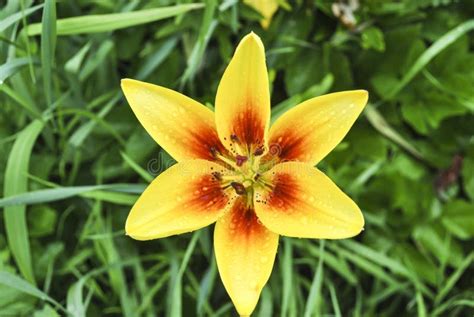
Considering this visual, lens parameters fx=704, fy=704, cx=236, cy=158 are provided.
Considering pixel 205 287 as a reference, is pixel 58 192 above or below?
above

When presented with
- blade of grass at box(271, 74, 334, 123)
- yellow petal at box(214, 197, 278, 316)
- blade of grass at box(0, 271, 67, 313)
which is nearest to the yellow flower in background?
blade of grass at box(271, 74, 334, 123)

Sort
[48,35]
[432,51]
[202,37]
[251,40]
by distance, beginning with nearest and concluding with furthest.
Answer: [251,40]
[48,35]
[202,37]
[432,51]

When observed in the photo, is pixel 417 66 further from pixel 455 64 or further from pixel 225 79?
pixel 225 79

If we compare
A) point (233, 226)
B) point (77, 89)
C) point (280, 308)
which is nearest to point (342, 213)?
point (233, 226)

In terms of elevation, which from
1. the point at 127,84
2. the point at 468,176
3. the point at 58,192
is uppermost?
the point at 127,84

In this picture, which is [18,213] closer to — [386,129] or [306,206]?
[306,206]

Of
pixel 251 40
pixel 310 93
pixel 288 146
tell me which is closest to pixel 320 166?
pixel 310 93

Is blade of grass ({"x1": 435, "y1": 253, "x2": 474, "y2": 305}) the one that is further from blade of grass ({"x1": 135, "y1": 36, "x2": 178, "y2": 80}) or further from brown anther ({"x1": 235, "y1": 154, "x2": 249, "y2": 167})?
blade of grass ({"x1": 135, "y1": 36, "x2": 178, "y2": 80})
